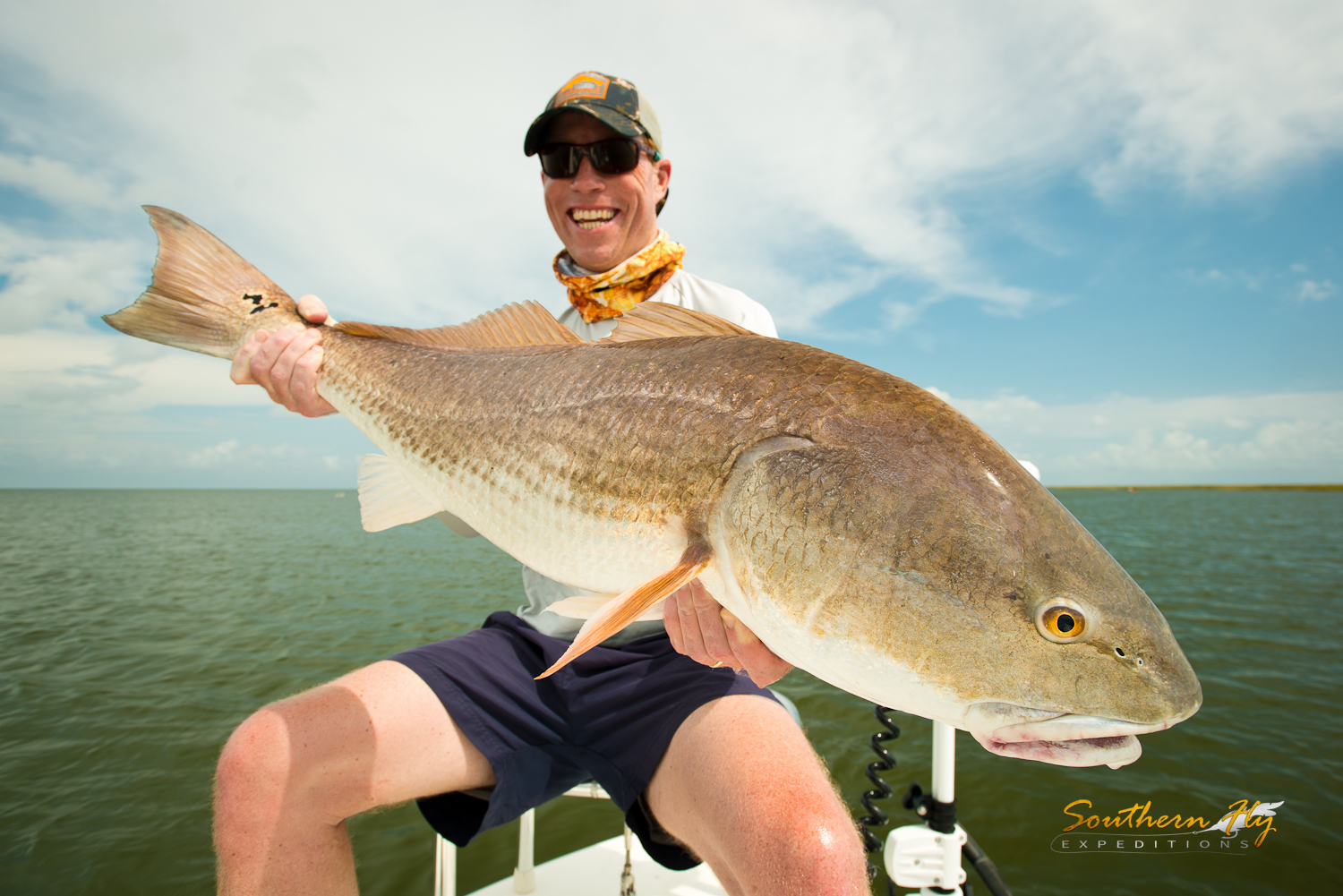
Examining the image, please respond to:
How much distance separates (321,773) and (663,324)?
2.10 meters

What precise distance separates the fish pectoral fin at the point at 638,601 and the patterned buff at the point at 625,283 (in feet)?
6.16

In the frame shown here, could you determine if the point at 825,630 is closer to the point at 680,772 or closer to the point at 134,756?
the point at 680,772

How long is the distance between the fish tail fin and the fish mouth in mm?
3102

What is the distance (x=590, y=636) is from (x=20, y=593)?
25.4m

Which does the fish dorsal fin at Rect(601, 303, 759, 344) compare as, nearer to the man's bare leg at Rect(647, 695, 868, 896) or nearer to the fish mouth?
the fish mouth

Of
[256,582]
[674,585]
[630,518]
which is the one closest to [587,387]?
[630,518]

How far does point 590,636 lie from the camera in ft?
4.76

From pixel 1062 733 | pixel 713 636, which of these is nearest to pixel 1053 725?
pixel 1062 733

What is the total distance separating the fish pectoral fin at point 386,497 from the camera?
97.0 inches

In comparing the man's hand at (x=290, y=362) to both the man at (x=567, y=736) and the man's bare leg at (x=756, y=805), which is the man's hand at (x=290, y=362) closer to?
the man at (x=567, y=736)

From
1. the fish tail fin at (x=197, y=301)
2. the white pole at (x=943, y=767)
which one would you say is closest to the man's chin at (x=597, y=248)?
the fish tail fin at (x=197, y=301)

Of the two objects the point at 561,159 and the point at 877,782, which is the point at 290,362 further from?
the point at 877,782

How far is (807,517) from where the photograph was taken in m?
1.45

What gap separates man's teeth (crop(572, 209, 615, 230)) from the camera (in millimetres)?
3416
